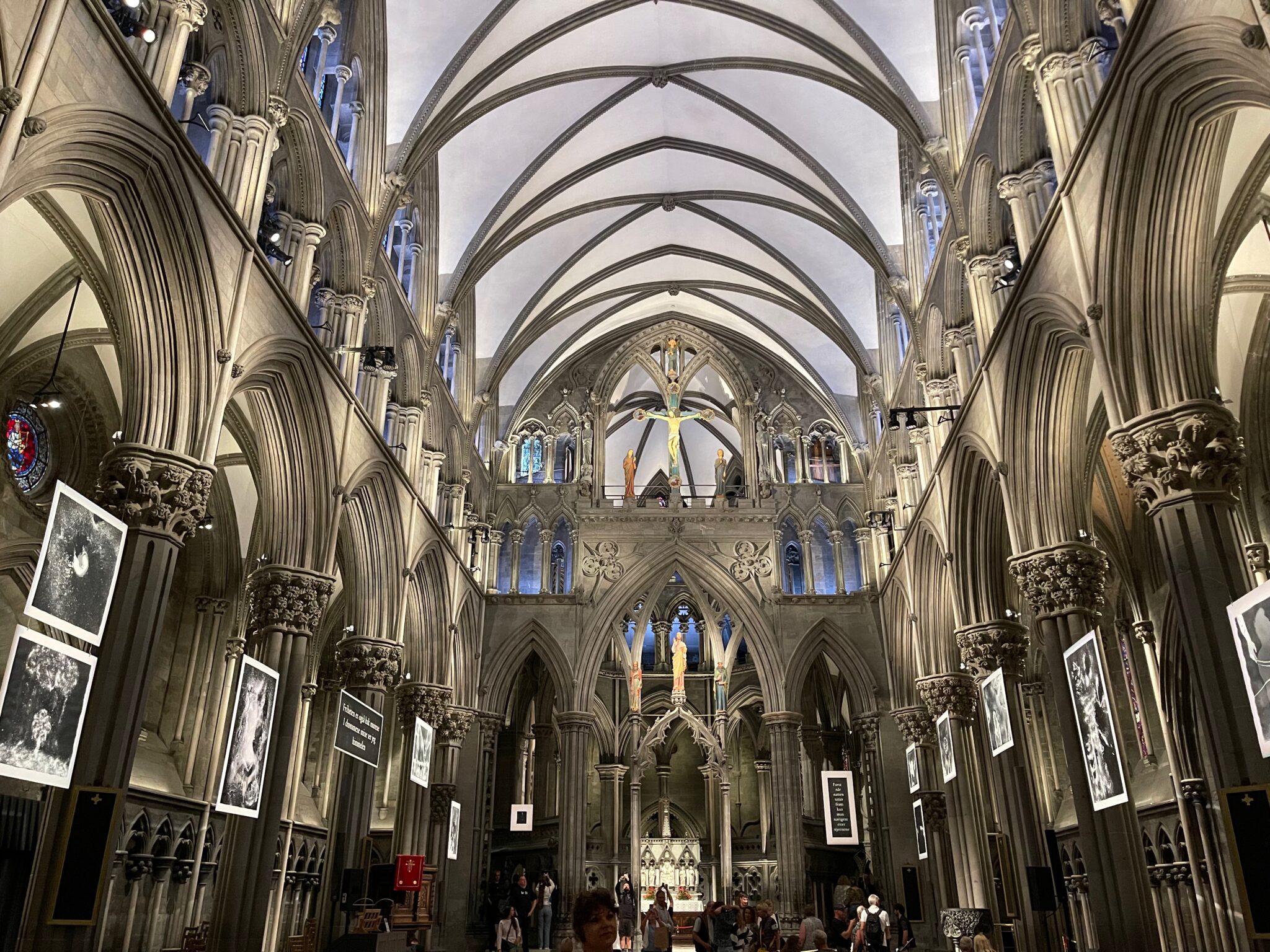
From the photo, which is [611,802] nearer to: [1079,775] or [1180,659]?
[1180,659]

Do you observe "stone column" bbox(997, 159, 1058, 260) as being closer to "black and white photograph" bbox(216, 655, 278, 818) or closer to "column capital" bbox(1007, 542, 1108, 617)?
"column capital" bbox(1007, 542, 1108, 617)

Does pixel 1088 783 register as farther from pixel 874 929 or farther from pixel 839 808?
pixel 839 808

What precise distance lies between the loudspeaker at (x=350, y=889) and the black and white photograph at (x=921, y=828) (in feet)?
34.2

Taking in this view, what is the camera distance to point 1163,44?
8.29 meters

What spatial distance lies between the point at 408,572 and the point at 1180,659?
1238 centimetres

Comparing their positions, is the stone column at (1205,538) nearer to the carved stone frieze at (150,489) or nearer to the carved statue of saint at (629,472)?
the carved stone frieze at (150,489)

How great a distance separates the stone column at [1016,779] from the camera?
12875 mm

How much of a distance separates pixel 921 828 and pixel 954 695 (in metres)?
3.62

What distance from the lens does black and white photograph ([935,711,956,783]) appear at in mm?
16219

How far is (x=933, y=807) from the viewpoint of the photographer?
62.2 ft

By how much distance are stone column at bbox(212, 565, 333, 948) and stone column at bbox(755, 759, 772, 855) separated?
17.0m

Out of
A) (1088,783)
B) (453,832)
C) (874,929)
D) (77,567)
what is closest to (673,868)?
(453,832)

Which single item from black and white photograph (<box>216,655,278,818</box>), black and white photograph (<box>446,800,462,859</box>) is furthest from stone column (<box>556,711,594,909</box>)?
black and white photograph (<box>216,655,278,818</box>)

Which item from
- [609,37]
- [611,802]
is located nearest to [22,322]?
[609,37]
